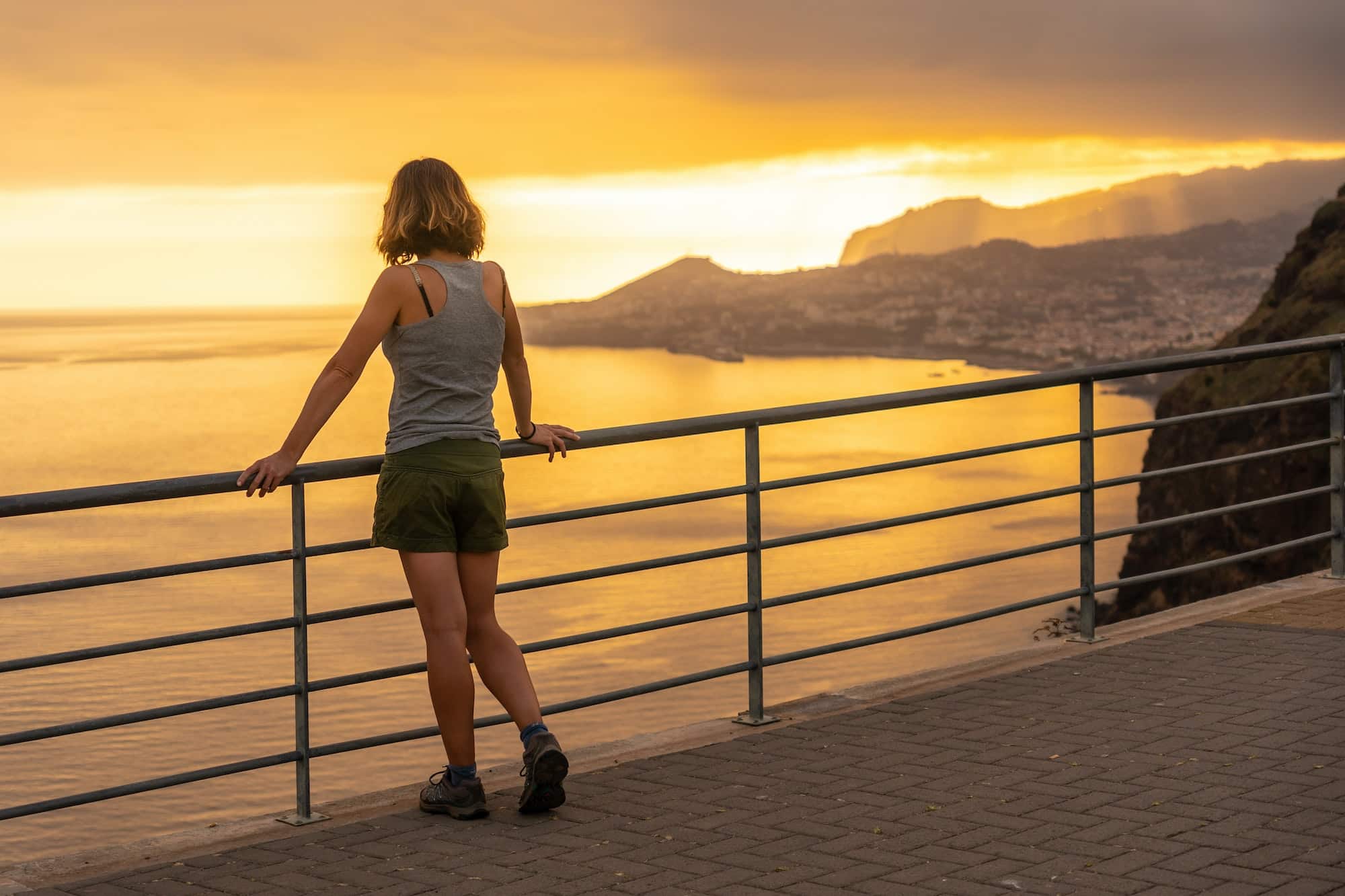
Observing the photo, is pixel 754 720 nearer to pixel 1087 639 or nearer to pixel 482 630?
pixel 482 630

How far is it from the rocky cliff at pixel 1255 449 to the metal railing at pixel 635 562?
28.8 meters

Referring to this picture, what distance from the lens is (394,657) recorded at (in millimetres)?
61562

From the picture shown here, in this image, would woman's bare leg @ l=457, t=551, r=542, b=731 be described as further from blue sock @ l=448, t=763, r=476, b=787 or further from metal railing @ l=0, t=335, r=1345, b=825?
blue sock @ l=448, t=763, r=476, b=787

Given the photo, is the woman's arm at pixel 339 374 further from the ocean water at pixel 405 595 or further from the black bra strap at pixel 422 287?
the ocean water at pixel 405 595

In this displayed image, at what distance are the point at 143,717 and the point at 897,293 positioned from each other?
554 feet

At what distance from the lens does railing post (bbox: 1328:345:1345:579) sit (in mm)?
8117

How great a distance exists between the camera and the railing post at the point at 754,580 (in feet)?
19.5

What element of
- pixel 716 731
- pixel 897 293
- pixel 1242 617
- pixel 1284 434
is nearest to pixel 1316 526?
pixel 1284 434

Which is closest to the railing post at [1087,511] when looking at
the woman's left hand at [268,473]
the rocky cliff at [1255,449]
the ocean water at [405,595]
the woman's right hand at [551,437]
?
the woman's right hand at [551,437]

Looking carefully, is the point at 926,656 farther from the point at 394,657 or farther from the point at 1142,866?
the point at 1142,866

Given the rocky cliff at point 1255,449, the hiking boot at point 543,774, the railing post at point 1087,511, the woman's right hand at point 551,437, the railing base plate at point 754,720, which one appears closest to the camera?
the hiking boot at point 543,774

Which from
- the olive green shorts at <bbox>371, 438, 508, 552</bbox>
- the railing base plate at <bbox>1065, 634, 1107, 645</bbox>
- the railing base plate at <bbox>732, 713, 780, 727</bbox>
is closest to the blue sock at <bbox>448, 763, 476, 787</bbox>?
the olive green shorts at <bbox>371, 438, 508, 552</bbox>

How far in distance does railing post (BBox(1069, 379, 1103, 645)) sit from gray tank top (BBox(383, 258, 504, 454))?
124 inches

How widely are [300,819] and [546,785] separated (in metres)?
0.80
